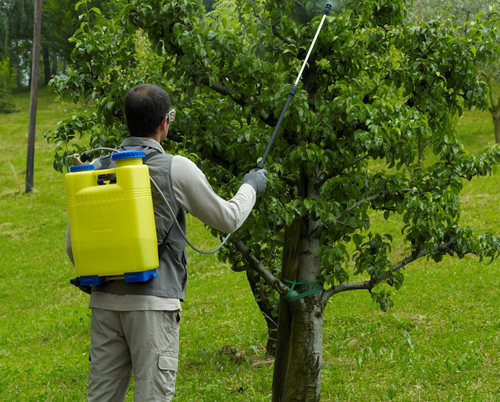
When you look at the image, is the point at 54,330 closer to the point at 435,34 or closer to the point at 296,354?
the point at 296,354

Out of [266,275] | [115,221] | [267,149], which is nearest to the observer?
[115,221]

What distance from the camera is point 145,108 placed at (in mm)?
3434

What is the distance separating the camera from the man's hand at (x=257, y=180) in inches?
151

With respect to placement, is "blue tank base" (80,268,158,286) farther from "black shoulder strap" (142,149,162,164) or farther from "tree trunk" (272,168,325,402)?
"tree trunk" (272,168,325,402)

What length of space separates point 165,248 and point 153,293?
249mm

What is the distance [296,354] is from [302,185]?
1323 millimetres

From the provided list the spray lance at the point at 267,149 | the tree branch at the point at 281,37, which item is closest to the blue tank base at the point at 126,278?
the spray lance at the point at 267,149

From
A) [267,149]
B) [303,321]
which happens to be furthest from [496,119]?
[267,149]

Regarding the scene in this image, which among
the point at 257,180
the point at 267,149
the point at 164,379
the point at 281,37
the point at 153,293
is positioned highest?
the point at 281,37

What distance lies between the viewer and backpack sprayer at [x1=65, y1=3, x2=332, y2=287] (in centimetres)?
317

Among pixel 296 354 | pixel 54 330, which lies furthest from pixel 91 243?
pixel 54 330

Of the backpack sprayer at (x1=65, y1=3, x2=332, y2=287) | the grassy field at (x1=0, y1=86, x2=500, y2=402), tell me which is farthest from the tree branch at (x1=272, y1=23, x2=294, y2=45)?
the grassy field at (x1=0, y1=86, x2=500, y2=402)

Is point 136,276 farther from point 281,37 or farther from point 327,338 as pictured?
point 327,338

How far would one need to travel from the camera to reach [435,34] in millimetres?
4609
